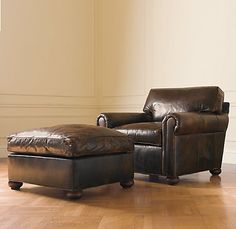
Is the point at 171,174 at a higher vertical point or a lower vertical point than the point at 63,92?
lower

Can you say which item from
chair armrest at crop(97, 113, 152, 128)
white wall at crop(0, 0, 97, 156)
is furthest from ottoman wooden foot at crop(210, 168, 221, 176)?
white wall at crop(0, 0, 97, 156)

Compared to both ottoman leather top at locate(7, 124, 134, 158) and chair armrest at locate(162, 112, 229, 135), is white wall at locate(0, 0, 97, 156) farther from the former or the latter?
chair armrest at locate(162, 112, 229, 135)

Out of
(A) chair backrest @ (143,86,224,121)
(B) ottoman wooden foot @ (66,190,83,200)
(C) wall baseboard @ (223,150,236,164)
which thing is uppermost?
(A) chair backrest @ (143,86,224,121)

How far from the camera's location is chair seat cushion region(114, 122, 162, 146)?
11.5ft

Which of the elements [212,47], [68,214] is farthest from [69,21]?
[68,214]

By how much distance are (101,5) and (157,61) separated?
129cm

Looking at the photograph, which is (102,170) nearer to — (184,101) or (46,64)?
(184,101)

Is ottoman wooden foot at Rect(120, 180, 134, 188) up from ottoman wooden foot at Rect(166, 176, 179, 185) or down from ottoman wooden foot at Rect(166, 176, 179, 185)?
up

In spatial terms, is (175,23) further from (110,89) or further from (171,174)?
(171,174)

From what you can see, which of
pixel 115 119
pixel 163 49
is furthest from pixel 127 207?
pixel 163 49

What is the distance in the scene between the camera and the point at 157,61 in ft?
18.3

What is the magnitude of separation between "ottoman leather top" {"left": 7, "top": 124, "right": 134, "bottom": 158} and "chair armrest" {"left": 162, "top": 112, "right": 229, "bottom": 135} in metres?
0.44

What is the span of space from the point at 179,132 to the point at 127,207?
1005 millimetres

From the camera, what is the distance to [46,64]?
5.78 m
